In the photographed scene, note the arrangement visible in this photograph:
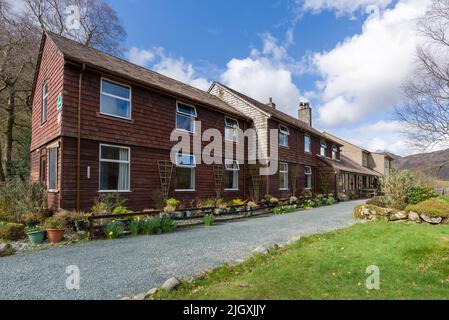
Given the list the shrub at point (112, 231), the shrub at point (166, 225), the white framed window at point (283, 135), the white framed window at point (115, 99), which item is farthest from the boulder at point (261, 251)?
the white framed window at point (283, 135)

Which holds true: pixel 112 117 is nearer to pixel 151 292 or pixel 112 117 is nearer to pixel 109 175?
pixel 109 175

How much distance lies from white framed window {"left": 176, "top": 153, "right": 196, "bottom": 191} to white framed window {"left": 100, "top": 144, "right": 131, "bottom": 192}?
2.69 metres

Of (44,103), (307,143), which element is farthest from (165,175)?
(307,143)

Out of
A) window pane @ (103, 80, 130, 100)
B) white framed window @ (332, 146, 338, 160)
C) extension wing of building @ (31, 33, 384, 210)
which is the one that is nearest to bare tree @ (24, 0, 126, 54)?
extension wing of building @ (31, 33, 384, 210)

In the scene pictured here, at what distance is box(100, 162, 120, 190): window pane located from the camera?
34.3 feet

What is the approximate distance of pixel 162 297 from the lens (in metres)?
3.85

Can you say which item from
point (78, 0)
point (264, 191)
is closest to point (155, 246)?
point (264, 191)

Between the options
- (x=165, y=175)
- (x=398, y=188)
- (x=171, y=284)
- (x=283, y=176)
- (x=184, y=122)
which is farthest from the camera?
(x=283, y=176)

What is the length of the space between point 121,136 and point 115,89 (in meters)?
2.00

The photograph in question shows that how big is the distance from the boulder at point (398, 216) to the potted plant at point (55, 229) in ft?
36.8

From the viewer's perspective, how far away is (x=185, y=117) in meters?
14.2

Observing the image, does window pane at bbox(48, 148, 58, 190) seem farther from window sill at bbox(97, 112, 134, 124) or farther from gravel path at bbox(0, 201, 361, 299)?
gravel path at bbox(0, 201, 361, 299)

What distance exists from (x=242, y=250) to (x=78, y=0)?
2740 centimetres

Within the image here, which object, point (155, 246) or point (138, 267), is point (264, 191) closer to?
point (155, 246)
